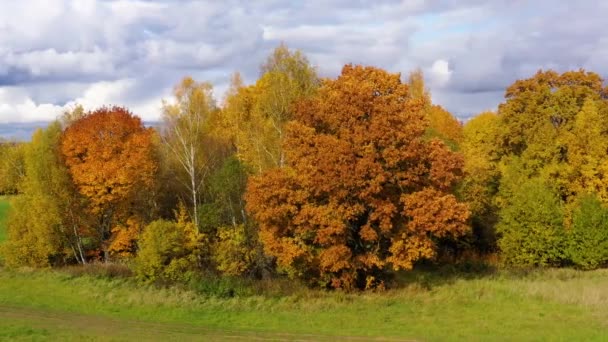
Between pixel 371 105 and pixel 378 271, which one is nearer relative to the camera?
pixel 371 105

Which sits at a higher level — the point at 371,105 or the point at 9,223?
the point at 371,105

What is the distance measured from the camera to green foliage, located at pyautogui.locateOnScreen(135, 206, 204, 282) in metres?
36.8

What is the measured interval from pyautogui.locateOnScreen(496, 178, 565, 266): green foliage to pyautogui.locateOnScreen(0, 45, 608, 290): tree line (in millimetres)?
109

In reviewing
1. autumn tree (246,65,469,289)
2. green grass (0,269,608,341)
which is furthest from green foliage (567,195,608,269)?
autumn tree (246,65,469,289)

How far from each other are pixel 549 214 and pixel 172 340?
32643 mm

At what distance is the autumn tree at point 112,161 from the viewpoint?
43.6 meters

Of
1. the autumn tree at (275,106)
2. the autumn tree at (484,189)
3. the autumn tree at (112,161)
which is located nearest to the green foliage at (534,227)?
the autumn tree at (484,189)

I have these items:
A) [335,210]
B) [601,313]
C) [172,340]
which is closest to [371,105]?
[335,210]

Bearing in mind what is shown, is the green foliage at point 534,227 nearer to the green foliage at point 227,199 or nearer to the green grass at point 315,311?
the green grass at point 315,311

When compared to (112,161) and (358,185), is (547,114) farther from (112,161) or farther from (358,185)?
(112,161)

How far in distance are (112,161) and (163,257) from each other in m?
10.4

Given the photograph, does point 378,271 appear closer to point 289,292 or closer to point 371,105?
point 289,292

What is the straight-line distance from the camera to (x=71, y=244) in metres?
46.5

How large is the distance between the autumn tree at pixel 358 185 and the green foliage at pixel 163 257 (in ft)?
23.9
